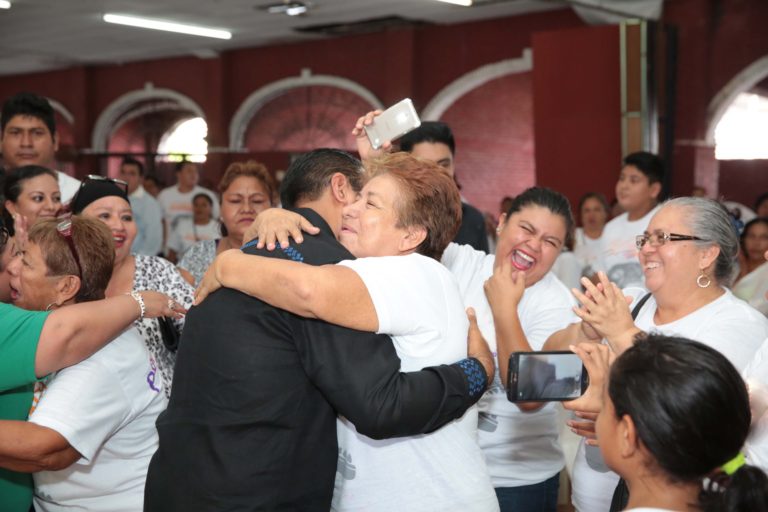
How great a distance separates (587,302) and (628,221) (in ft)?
10.9

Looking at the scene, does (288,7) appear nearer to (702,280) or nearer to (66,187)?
(66,187)

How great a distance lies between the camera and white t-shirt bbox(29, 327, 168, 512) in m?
2.23

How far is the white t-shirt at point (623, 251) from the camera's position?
204 inches

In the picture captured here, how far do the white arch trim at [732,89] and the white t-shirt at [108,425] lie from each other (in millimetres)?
8877

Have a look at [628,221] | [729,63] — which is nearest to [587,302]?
[628,221]

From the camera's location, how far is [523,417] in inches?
108

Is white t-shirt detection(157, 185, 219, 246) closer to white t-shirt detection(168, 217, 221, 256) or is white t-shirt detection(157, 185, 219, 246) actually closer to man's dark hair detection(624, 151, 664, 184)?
white t-shirt detection(168, 217, 221, 256)

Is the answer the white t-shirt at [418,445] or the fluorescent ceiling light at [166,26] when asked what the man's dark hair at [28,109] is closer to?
the white t-shirt at [418,445]

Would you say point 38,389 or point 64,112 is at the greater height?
point 64,112

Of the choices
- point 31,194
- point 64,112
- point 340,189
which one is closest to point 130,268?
point 31,194

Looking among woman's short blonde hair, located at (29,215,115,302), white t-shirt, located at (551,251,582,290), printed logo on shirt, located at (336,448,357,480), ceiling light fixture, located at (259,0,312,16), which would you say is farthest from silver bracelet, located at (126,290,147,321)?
ceiling light fixture, located at (259,0,312,16)

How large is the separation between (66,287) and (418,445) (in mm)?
1127

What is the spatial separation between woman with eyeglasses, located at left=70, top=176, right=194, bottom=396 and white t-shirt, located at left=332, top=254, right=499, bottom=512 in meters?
0.95

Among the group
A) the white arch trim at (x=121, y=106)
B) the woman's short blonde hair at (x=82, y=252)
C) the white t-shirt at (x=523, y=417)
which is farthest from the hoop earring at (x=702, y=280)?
the white arch trim at (x=121, y=106)
